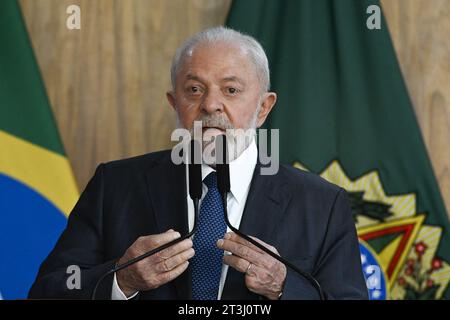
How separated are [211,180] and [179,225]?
15 cm

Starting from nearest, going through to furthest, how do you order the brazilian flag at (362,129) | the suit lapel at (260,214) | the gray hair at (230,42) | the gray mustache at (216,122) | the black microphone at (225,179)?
1. the black microphone at (225,179)
2. the suit lapel at (260,214)
3. the gray mustache at (216,122)
4. the gray hair at (230,42)
5. the brazilian flag at (362,129)

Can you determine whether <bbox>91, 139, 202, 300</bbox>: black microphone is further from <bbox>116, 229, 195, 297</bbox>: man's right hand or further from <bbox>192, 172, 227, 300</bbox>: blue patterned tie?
<bbox>192, 172, 227, 300</bbox>: blue patterned tie

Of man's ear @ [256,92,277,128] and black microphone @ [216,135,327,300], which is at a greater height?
man's ear @ [256,92,277,128]

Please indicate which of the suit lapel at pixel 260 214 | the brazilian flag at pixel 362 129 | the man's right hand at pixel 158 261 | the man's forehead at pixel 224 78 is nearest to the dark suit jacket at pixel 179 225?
the suit lapel at pixel 260 214

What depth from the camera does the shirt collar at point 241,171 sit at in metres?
2.03

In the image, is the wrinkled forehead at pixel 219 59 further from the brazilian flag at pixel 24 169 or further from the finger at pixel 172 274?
the brazilian flag at pixel 24 169

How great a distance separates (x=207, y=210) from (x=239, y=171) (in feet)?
0.58

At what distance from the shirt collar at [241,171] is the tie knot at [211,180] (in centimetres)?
1

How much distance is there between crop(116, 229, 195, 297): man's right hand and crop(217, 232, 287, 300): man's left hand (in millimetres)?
81

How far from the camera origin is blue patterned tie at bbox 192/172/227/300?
1855 millimetres

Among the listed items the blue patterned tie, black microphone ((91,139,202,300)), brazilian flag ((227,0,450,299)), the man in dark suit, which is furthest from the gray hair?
brazilian flag ((227,0,450,299))

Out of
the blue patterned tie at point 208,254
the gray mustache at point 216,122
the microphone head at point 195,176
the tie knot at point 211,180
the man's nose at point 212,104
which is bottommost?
the blue patterned tie at point 208,254

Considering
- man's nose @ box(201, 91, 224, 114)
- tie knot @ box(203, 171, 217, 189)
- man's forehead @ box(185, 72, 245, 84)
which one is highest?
man's forehead @ box(185, 72, 245, 84)
